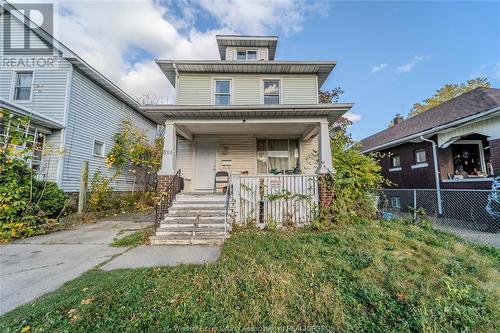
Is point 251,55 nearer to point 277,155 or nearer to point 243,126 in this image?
point 243,126

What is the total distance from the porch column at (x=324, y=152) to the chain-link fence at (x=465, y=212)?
2.22 metres

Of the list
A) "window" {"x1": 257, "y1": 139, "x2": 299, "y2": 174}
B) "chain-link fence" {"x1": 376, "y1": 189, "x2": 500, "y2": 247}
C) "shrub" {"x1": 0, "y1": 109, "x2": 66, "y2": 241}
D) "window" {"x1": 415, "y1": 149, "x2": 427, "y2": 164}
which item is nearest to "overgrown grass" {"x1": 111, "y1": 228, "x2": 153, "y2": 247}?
"shrub" {"x1": 0, "y1": 109, "x2": 66, "y2": 241}

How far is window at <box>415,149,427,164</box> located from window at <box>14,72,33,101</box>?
690 inches

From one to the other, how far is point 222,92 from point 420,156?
31.6 ft

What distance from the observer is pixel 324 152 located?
6.63 m

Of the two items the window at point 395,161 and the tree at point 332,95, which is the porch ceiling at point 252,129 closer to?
the window at point 395,161

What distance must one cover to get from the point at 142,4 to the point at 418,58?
17.1 meters

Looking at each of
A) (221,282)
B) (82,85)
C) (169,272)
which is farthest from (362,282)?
(82,85)

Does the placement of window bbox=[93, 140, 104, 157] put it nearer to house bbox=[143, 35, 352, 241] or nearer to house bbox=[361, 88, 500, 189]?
house bbox=[143, 35, 352, 241]

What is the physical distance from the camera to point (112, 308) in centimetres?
243

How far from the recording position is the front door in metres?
9.02

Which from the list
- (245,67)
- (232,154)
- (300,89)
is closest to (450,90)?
(300,89)

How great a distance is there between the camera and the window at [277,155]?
941 cm

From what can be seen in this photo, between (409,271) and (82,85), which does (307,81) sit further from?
(82,85)
